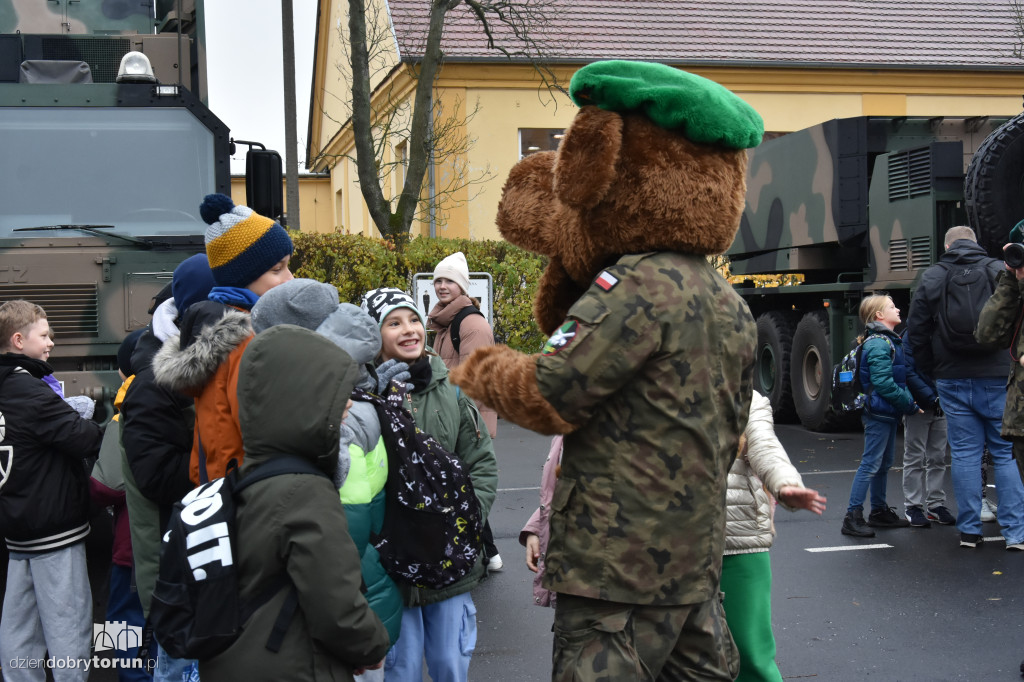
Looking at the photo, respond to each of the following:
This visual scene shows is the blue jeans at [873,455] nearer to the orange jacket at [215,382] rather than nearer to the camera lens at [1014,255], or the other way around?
the camera lens at [1014,255]

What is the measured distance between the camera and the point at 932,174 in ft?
33.7

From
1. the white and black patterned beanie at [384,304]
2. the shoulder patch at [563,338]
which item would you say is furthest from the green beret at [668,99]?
the white and black patterned beanie at [384,304]

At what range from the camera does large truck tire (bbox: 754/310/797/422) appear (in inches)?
489

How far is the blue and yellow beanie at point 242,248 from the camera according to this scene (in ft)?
11.7

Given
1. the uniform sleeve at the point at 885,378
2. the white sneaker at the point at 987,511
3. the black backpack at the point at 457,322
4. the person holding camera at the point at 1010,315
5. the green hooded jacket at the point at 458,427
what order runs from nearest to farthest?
the green hooded jacket at the point at 458,427 < the person holding camera at the point at 1010,315 < the black backpack at the point at 457,322 < the uniform sleeve at the point at 885,378 < the white sneaker at the point at 987,511

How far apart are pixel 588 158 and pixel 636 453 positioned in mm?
711

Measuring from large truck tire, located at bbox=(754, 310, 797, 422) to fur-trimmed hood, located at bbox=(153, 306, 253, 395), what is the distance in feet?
32.3

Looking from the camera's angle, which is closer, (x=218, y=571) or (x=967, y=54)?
(x=218, y=571)

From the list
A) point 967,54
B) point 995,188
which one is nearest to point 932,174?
point 995,188

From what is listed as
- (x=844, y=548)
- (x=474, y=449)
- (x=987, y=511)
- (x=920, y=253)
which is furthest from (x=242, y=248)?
(x=920, y=253)

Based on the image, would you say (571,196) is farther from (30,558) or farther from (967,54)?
(967,54)

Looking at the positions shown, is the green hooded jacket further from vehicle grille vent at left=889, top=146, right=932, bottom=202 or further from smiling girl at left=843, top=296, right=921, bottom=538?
vehicle grille vent at left=889, top=146, right=932, bottom=202

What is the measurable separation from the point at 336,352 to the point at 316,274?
10879 mm

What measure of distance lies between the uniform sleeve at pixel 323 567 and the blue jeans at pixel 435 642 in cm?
97
